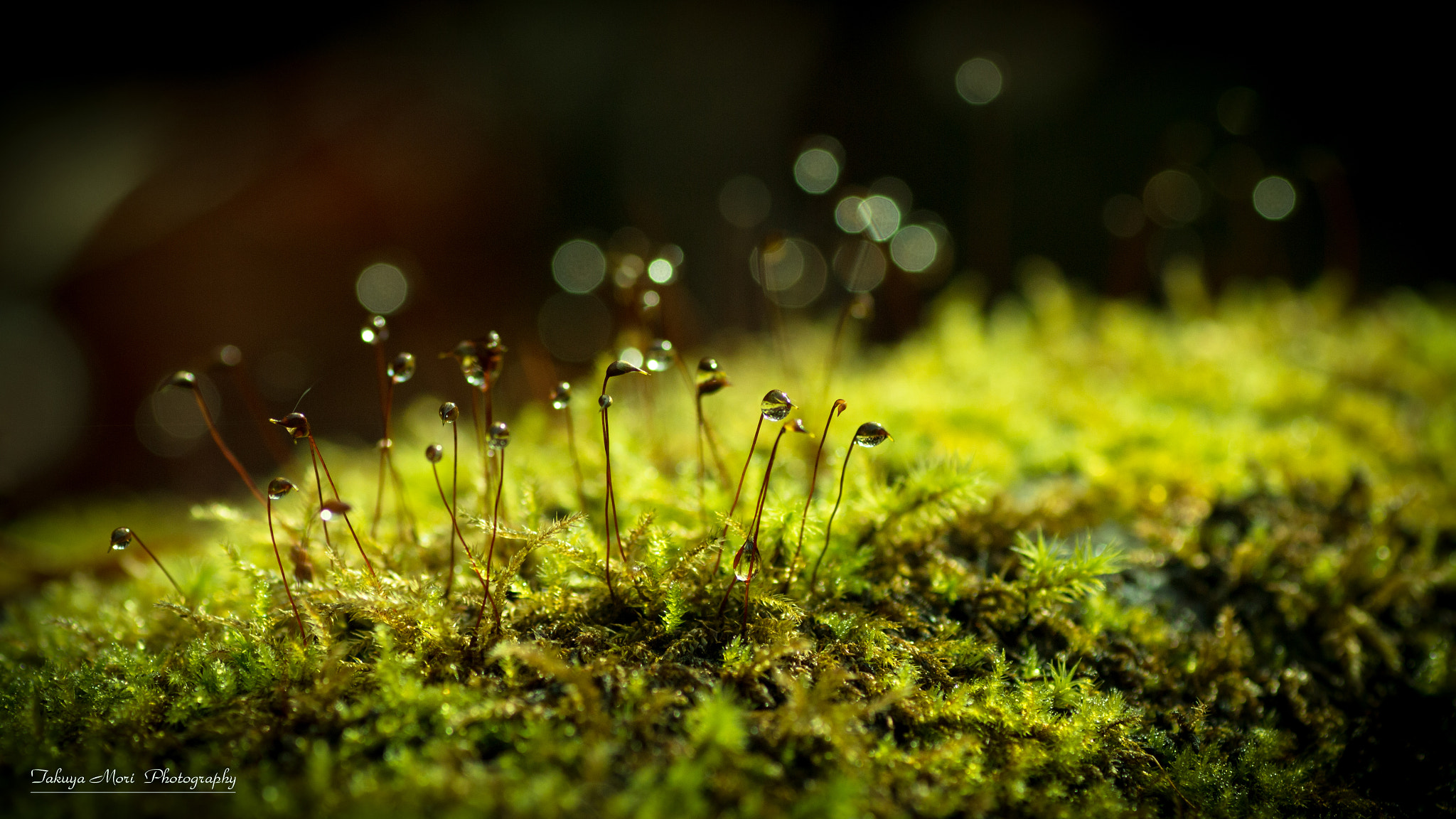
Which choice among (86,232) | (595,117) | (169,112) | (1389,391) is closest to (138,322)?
(86,232)

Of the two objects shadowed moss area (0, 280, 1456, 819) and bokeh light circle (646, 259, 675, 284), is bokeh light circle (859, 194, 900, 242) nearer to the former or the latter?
shadowed moss area (0, 280, 1456, 819)

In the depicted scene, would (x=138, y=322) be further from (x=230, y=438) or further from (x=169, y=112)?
(x=169, y=112)

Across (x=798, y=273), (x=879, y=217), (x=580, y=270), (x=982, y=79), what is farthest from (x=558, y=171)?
(x=879, y=217)

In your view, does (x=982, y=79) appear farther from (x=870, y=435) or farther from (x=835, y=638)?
(x=835, y=638)

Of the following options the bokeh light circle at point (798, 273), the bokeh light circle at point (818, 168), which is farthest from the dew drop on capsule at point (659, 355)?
the bokeh light circle at point (798, 273)

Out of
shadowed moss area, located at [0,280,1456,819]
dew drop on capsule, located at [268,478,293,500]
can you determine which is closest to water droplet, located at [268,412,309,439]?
dew drop on capsule, located at [268,478,293,500]
